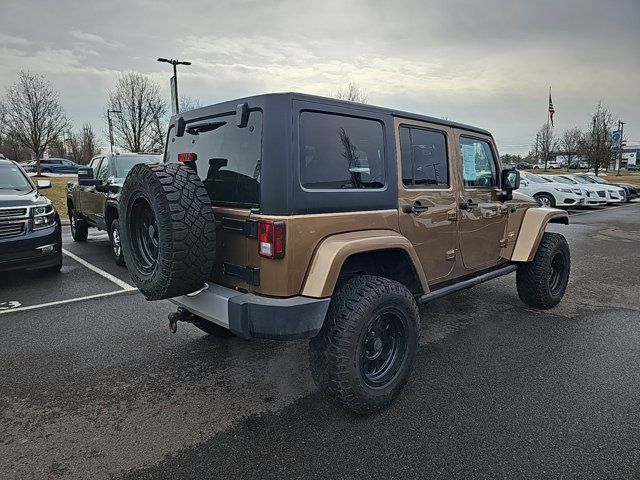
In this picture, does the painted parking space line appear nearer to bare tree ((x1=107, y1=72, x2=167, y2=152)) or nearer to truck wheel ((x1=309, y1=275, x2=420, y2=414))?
truck wheel ((x1=309, y1=275, x2=420, y2=414))

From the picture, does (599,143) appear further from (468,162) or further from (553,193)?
(468,162)

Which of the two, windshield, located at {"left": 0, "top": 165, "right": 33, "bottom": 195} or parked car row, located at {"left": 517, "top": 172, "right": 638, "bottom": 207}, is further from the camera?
parked car row, located at {"left": 517, "top": 172, "right": 638, "bottom": 207}

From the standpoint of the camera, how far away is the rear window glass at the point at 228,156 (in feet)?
9.02

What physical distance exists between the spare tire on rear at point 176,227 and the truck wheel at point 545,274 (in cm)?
365

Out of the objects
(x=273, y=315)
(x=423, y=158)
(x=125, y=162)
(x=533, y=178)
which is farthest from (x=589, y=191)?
(x=273, y=315)

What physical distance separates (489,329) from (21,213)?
19.7ft

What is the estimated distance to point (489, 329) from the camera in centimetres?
441

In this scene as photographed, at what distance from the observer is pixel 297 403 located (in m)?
3.01

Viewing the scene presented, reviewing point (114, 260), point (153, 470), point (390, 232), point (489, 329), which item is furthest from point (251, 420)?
point (114, 260)

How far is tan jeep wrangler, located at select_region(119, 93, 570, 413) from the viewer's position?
262cm

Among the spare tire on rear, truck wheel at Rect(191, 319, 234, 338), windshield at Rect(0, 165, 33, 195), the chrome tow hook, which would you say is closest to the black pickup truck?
windshield at Rect(0, 165, 33, 195)

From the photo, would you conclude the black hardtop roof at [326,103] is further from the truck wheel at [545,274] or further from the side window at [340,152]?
the truck wheel at [545,274]

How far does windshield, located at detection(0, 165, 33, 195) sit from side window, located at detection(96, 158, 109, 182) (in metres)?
1.36

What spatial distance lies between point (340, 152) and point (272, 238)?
2.66ft
